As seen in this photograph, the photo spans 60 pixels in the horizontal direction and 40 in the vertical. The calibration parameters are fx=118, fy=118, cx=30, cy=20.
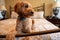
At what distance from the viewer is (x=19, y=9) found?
56.5 inches

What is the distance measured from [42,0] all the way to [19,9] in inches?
120

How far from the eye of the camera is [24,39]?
1.68 meters

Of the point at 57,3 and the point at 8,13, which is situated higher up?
the point at 57,3

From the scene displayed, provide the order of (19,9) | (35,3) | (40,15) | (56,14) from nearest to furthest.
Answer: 1. (19,9)
2. (40,15)
3. (56,14)
4. (35,3)

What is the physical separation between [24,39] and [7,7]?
10.0 ft

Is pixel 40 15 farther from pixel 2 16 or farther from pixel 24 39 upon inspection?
pixel 24 39

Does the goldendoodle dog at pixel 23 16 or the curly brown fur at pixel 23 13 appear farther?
the goldendoodle dog at pixel 23 16

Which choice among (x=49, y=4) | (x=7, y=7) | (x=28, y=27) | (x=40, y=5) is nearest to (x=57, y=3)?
(x=49, y=4)

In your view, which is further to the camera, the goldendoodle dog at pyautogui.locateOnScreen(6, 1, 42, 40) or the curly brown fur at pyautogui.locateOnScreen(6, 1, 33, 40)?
the goldendoodle dog at pyautogui.locateOnScreen(6, 1, 42, 40)

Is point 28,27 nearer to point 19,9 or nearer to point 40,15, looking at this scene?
point 19,9

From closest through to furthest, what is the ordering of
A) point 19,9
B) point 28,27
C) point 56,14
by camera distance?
1. point 19,9
2. point 28,27
3. point 56,14

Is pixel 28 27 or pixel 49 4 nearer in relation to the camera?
pixel 28 27

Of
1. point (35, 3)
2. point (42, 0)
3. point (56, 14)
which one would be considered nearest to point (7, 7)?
point (35, 3)

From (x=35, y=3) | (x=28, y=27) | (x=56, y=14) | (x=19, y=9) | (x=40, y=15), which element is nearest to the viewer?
(x=19, y=9)
